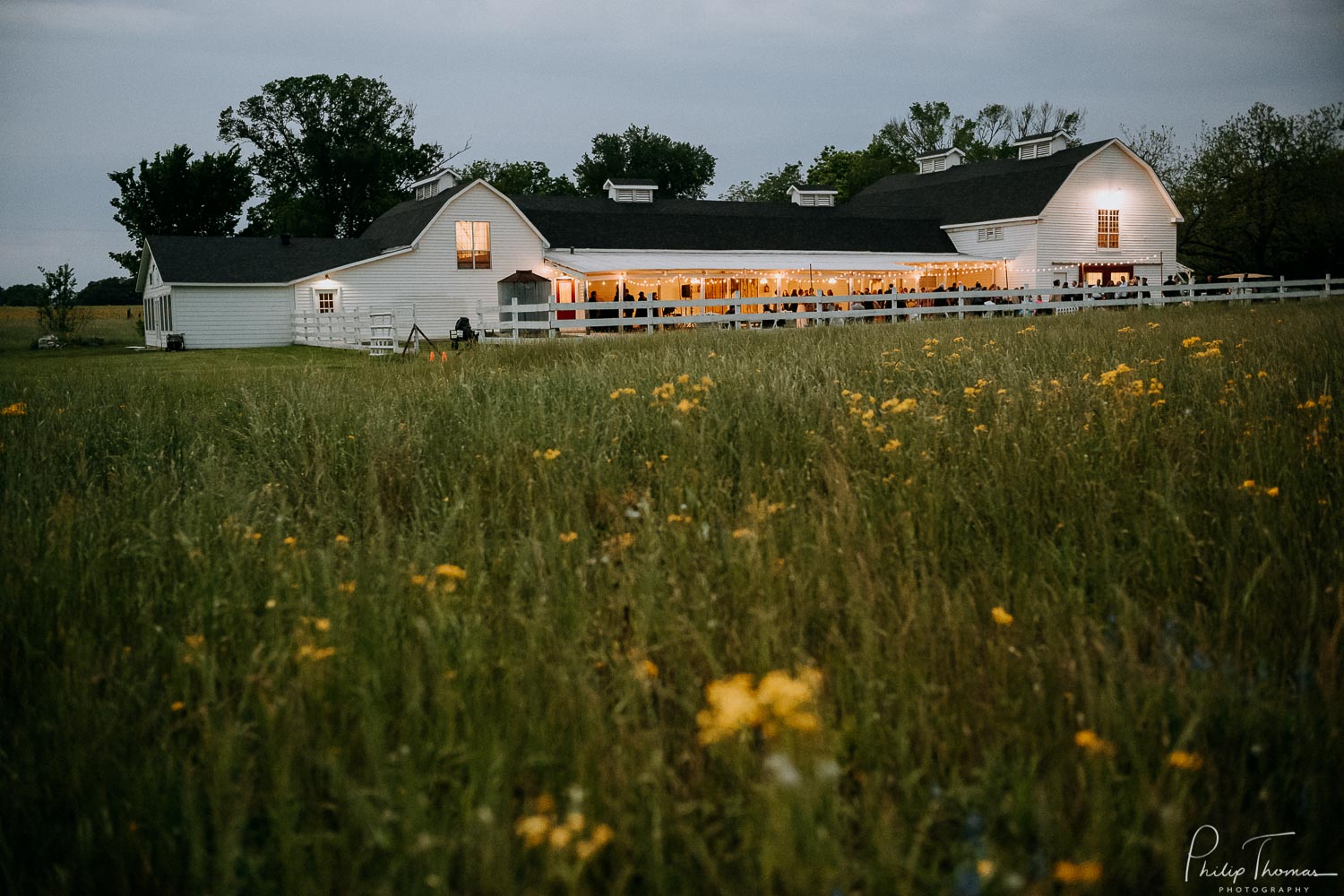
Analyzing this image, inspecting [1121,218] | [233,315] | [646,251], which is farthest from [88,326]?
[1121,218]

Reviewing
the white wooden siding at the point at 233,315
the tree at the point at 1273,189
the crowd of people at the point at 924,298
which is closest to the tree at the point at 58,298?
the white wooden siding at the point at 233,315

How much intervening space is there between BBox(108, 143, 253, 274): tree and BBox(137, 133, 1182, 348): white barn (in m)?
10.5

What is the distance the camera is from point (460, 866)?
192cm

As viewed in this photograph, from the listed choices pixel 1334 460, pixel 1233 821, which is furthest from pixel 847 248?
pixel 1233 821

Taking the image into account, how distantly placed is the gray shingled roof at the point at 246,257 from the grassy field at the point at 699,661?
110ft

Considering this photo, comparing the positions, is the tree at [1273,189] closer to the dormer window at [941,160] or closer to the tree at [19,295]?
the dormer window at [941,160]

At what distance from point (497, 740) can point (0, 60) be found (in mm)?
52264

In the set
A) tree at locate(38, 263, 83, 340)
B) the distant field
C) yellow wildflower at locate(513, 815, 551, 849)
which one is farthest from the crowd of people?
the distant field

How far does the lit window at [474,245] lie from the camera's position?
38.1 metres

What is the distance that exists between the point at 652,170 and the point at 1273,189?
4322 cm

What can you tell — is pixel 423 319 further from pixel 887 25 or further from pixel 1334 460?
pixel 887 25

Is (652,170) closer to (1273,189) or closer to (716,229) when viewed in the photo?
(716,229)

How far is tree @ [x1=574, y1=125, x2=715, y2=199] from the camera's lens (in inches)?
2859

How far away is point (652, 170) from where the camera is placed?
73062 millimetres
